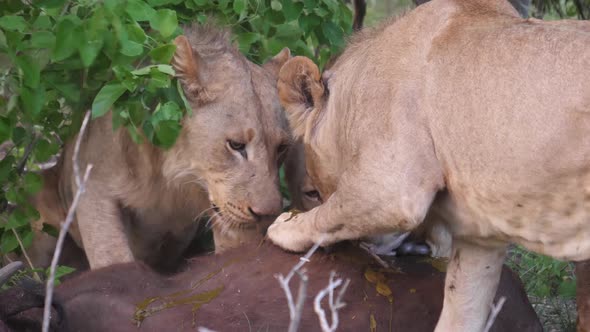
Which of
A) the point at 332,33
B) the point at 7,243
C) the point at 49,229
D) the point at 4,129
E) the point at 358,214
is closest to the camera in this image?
the point at 358,214

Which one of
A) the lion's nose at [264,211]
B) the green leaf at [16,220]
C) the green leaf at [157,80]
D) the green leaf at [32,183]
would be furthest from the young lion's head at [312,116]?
the green leaf at [16,220]

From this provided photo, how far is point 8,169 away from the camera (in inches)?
159

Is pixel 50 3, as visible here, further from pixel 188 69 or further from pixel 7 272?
pixel 7 272

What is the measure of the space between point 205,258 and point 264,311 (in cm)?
47

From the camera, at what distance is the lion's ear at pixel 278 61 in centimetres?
421

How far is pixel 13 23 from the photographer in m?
3.44

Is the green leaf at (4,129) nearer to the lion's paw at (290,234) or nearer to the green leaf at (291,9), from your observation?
the lion's paw at (290,234)

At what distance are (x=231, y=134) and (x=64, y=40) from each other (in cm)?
78

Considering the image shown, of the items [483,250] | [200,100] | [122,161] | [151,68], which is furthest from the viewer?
[122,161]

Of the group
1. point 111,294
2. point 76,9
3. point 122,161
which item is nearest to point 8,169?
point 122,161

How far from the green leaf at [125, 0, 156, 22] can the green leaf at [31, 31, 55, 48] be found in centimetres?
29

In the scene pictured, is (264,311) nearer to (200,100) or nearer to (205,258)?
(205,258)

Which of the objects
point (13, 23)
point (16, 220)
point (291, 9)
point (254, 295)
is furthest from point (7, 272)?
point (291, 9)

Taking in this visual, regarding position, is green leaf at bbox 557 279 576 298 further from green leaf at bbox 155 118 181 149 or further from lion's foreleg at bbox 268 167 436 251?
green leaf at bbox 155 118 181 149
